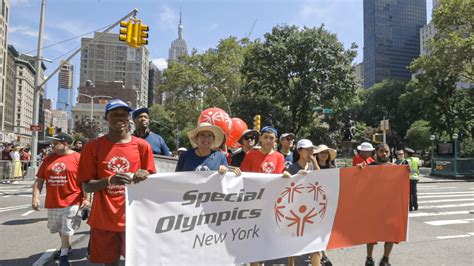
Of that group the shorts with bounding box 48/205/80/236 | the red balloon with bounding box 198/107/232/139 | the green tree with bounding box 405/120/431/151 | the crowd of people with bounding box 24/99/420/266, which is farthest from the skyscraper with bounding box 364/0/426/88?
the shorts with bounding box 48/205/80/236

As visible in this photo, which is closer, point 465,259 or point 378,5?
point 465,259

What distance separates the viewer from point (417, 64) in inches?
1217

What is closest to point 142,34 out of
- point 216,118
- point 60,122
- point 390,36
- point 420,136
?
point 216,118

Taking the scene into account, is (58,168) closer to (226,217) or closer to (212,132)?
(212,132)

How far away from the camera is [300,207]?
177 inches

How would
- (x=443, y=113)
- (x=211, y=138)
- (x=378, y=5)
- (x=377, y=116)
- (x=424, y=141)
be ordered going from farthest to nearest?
(x=378, y=5) < (x=377, y=116) < (x=424, y=141) < (x=443, y=113) < (x=211, y=138)

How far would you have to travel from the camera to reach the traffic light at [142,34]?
13.8 meters

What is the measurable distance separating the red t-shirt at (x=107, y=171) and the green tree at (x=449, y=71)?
29.4 meters

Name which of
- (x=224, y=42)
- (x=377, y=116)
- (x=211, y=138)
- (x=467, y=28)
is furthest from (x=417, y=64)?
(x=377, y=116)

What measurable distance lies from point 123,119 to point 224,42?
33826 mm

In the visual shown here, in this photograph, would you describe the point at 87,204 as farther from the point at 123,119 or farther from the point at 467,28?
the point at 467,28

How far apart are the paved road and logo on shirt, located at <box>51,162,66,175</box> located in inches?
52.9

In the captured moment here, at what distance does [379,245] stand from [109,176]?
515 cm

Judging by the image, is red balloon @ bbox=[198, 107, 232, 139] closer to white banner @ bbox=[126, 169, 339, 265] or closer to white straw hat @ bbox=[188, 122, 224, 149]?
white straw hat @ bbox=[188, 122, 224, 149]
